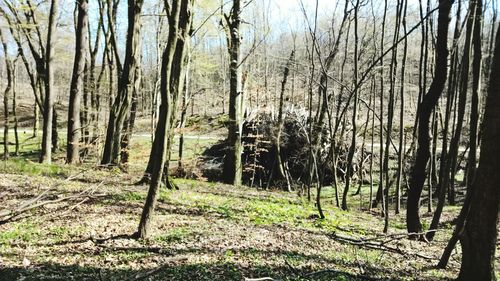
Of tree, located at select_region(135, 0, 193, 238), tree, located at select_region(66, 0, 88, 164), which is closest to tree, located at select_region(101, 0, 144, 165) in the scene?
tree, located at select_region(66, 0, 88, 164)

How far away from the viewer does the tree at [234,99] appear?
1385cm

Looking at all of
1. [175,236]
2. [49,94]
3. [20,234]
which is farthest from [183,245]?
[49,94]

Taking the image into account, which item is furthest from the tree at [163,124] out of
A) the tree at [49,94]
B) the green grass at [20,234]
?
the tree at [49,94]

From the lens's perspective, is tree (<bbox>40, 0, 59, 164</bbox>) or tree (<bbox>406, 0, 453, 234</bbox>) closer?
tree (<bbox>406, 0, 453, 234</bbox>)

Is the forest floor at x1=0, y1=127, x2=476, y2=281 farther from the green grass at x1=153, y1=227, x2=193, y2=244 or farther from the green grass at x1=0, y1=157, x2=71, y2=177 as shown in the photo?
the green grass at x1=0, y1=157, x2=71, y2=177

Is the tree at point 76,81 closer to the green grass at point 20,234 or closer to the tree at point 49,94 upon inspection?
the tree at point 49,94

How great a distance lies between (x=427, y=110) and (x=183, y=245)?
5412mm

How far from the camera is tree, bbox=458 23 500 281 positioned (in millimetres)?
4293

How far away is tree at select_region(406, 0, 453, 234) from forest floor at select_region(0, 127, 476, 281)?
2.59 feet

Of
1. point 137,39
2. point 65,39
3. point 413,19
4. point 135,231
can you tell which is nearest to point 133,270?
point 135,231

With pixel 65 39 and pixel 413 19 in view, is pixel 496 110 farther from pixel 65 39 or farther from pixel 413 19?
pixel 65 39

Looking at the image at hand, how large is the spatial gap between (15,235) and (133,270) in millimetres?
2069

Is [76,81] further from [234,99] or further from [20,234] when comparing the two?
[20,234]

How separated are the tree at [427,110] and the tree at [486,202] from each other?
320 centimetres
